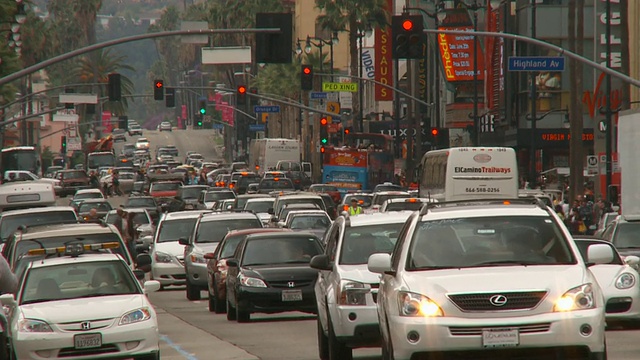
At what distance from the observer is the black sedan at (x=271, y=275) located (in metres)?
22.2

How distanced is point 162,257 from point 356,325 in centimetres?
1803

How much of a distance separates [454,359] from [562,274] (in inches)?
46.1

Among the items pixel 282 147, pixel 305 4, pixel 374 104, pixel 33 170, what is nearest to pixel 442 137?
pixel 282 147

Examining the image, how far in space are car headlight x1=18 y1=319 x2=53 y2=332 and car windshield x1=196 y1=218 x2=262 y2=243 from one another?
47.9 feet

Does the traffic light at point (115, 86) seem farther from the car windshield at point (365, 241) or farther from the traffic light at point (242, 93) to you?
the car windshield at point (365, 241)

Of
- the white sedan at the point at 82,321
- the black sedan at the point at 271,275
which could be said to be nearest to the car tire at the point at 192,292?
the black sedan at the point at 271,275

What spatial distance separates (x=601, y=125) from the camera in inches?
2530

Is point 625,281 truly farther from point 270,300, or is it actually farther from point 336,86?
point 336,86

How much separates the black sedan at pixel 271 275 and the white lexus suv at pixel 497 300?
9.79 m

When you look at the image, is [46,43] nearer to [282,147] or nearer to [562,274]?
[282,147]

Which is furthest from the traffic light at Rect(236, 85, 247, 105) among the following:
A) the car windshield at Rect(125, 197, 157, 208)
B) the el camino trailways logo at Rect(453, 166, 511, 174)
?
the el camino trailways logo at Rect(453, 166, 511, 174)

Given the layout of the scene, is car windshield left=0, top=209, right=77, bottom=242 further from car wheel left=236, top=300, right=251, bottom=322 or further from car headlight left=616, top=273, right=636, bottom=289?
car headlight left=616, top=273, right=636, bottom=289

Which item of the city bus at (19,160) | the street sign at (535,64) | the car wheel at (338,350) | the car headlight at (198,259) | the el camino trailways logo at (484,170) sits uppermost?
the street sign at (535,64)

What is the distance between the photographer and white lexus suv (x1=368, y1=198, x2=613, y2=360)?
11.2 m
